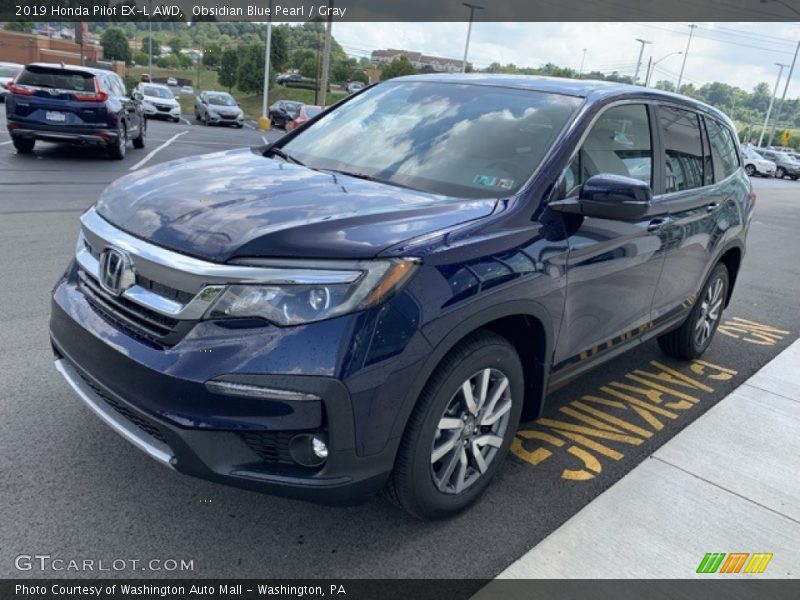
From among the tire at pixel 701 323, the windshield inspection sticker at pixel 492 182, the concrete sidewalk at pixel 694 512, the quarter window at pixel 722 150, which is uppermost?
the quarter window at pixel 722 150

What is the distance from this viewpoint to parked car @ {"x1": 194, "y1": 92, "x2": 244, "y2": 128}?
101 ft

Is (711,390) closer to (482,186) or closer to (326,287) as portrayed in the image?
(482,186)

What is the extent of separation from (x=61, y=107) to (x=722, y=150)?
441 inches

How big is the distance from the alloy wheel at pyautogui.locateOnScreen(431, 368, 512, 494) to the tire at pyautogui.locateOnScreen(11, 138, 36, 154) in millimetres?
12500

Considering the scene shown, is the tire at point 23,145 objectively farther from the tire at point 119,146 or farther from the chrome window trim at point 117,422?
the chrome window trim at point 117,422

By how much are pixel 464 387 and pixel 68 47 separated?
77789mm

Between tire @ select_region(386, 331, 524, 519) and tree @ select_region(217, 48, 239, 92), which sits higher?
tire @ select_region(386, 331, 524, 519)

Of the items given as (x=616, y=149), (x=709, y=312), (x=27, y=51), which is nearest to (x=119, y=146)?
(x=709, y=312)

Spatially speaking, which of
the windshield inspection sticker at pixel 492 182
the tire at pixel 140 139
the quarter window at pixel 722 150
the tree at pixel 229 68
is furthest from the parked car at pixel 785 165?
the tree at pixel 229 68

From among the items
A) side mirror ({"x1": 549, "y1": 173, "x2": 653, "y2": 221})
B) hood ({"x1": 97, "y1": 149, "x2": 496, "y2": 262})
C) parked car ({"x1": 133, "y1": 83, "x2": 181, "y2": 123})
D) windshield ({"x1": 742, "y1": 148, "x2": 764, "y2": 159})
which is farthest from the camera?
windshield ({"x1": 742, "y1": 148, "x2": 764, "y2": 159})

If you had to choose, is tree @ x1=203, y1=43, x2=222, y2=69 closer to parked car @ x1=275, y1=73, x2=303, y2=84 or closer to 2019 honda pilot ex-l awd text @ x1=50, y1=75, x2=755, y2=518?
parked car @ x1=275, y1=73, x2=303, y2=84

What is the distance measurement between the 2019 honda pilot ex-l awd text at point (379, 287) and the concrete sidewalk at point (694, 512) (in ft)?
1.63

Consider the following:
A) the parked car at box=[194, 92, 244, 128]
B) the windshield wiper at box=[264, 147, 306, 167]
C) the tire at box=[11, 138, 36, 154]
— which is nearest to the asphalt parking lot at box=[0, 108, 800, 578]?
the windshield wiper at box=[264, 147, 306, 167]

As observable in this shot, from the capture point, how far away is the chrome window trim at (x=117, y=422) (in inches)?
93.3
